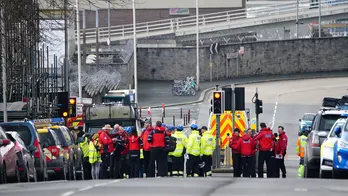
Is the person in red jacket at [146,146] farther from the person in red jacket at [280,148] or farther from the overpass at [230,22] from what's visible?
the overpass at [230,22]

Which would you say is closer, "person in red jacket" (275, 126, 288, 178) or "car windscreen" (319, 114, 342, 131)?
"car windscreen" (319, 114, 342, 131)

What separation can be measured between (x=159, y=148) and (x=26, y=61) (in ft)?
33.5

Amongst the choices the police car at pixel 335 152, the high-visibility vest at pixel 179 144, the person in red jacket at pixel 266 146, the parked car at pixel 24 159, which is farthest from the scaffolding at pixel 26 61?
the police car at pixel 335 152

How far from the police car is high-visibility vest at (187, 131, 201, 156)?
7.00 meters

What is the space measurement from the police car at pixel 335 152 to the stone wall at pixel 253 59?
5841 cm

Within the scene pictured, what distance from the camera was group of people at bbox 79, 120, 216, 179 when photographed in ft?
93.4

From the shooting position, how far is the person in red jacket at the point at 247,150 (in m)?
29.4

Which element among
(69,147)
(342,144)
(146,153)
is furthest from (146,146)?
(342,144)

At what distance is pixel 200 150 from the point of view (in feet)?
96.0

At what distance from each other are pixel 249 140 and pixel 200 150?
1.33 m

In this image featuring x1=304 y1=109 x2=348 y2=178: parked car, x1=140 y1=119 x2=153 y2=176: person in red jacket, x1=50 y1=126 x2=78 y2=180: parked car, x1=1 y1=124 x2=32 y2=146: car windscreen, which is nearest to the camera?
x1=304 y1=109 x2=348 y2=178: parked car

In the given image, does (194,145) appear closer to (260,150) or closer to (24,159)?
(260,150)

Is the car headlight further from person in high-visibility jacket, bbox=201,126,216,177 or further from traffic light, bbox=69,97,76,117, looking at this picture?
traffic light, bbox=69,97,76,117

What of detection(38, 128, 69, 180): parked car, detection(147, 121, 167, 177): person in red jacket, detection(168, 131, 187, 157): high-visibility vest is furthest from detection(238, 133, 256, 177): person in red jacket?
detection(38, 128, 69, 180): parked car
